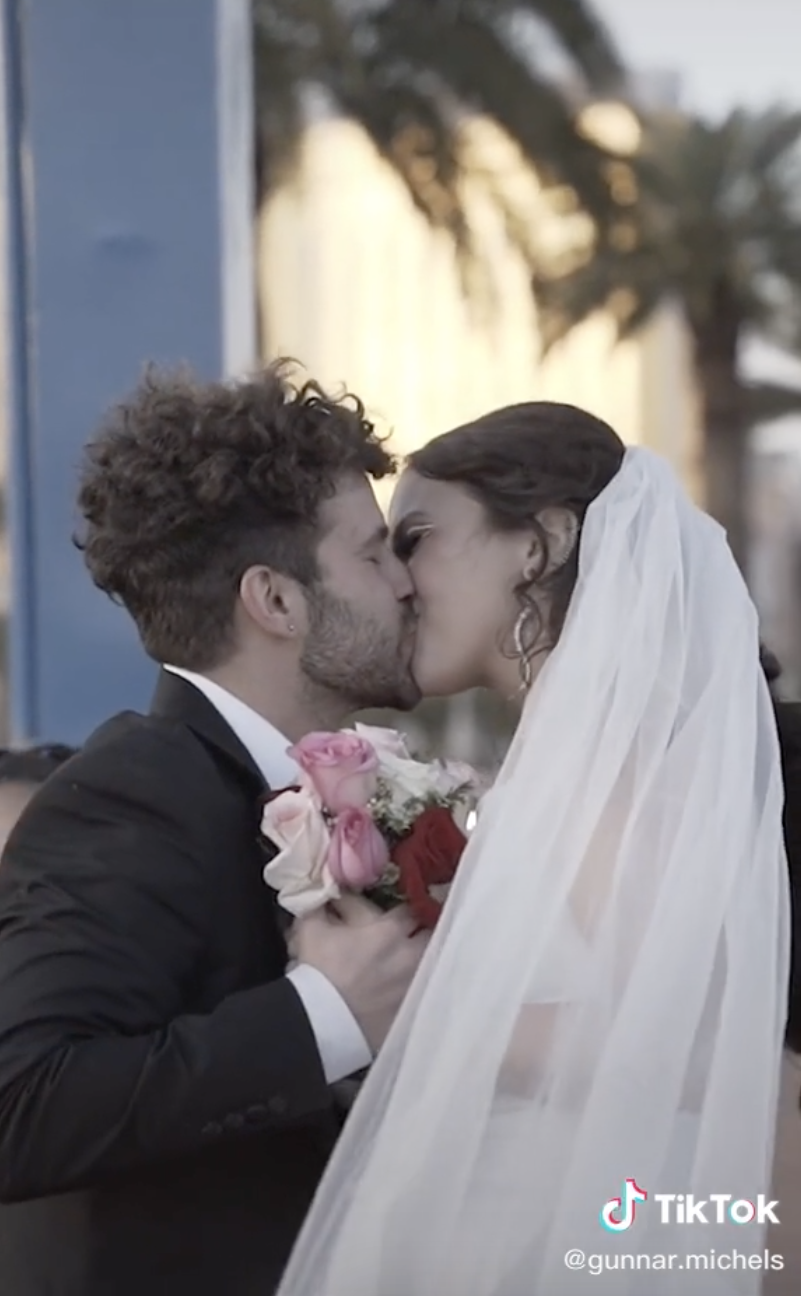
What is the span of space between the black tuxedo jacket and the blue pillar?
1.72 metres

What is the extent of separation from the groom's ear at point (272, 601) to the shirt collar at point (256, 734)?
9cm

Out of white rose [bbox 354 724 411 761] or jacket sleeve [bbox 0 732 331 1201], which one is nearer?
jacket sleeve [bbox 0 732 331 1201]

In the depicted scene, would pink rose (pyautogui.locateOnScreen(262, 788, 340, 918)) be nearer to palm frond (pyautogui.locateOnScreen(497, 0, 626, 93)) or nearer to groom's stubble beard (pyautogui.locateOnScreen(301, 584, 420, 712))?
groom's stubble beard (pyautogui.locateOnScreen(301, 584, 420, 712))

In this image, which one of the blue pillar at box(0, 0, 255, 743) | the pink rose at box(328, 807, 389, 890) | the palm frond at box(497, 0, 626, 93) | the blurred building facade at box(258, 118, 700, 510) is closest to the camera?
the pink rose at box(328, 807, 389, 890)

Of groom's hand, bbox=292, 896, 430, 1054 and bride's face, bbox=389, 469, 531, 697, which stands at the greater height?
bride's face, bbox=389, 469, 531, 697

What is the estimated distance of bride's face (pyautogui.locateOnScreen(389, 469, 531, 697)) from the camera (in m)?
2.35

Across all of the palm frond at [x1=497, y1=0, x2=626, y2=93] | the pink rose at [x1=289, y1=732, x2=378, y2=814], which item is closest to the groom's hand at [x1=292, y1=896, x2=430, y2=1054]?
the pink rose at [x1=289, y1=732, x2=378, y2=814]

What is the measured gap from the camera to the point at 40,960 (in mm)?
2000

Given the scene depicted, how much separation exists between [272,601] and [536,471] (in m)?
0.36

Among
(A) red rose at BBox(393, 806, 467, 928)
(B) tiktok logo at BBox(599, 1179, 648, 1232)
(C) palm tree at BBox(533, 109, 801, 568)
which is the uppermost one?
(C) palm tree at BBox(533, 109, 801, 568)

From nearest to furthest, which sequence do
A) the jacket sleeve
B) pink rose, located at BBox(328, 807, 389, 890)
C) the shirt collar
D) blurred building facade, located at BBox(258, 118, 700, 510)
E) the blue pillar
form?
the jacket sleeve
pink rose, located at BBox(328, 807, 389, 890)
the shirt collar
the blue pillar
blurred building facade, located at BBox(258, 118, 700, 510)

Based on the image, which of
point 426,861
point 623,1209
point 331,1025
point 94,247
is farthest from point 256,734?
point 94,247

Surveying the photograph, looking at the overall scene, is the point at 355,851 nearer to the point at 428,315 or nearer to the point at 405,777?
the point at 405,777

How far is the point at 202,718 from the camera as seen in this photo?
226cm
